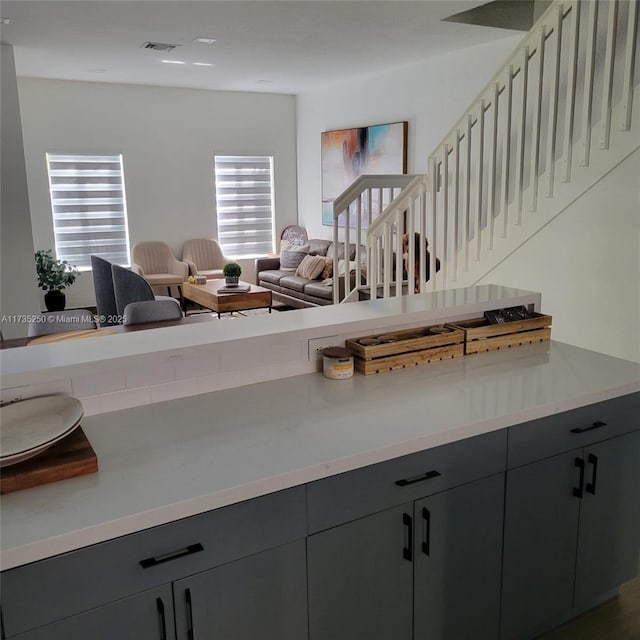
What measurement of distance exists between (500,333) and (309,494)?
1250 millimetres

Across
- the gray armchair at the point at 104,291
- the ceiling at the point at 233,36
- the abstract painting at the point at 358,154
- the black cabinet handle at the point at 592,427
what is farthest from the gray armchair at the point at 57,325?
the abstract painting at the point at 358,154

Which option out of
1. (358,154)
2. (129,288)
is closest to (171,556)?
(129,288)

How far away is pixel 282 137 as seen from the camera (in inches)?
342

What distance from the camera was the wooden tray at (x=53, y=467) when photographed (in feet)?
4.28

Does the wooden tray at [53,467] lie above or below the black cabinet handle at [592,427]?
above

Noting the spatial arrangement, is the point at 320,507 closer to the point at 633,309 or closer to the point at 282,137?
the point at 633,309

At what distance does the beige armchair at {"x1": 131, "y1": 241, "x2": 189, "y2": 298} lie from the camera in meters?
7.61

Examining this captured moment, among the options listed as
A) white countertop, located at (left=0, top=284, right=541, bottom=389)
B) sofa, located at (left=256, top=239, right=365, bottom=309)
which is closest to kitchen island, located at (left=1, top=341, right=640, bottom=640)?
white countertop, located at (left=0, top=284, right=541, bottom=389)

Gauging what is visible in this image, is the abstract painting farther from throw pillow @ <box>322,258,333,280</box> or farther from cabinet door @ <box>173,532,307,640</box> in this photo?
cabinet door @ <box>173,532,307,640</box>

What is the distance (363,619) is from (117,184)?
23.2 feet

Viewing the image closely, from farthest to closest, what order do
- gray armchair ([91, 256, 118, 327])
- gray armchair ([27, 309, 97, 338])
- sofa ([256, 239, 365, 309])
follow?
sofa ([256, 239, 365, 309]), gray armchair ([91, 256, 118, 327]), gray armchair ([27, 309, 97, 338])

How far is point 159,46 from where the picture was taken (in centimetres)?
528

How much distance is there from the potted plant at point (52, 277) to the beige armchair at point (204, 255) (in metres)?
1.45

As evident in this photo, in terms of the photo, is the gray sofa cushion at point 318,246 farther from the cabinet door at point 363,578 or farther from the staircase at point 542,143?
the cabinet door at point 363,578
